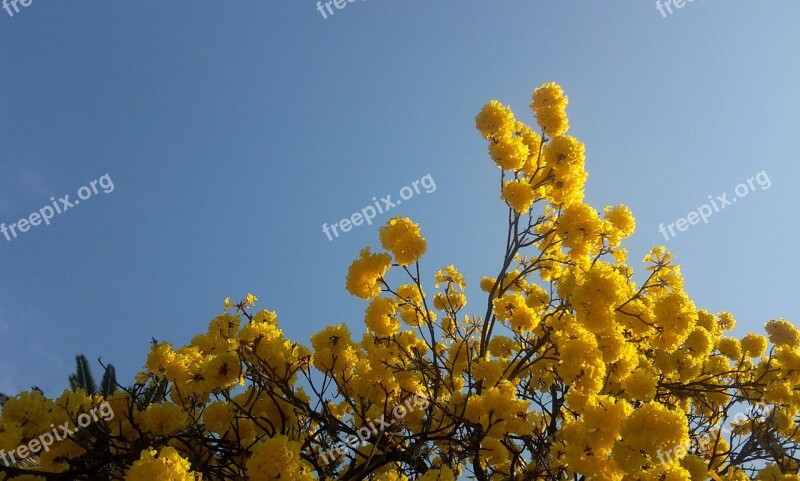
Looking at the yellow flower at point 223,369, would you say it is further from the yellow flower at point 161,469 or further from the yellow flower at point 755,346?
the yellow flower at point 755,346

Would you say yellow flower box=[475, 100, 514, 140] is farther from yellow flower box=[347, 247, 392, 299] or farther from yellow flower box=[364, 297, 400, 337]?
yellow flower box=[364, 297, 400, 337]

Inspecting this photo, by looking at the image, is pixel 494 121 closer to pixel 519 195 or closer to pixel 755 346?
pixel 519 195

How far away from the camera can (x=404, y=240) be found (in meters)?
4.47

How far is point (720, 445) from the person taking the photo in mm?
6590

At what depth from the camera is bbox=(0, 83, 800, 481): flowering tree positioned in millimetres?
3219

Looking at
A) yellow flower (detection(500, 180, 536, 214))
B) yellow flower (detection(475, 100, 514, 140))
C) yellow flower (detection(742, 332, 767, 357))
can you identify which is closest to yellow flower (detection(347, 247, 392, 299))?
yellow flower (detection(500, 180, 536, 214))

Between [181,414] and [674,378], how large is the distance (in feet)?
16.2

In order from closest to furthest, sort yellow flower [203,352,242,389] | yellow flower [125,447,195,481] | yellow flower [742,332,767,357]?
yellow flower [125,447,195,481] → yellow flower [203,352,242,389] → yellow flower [742,332,767,357]

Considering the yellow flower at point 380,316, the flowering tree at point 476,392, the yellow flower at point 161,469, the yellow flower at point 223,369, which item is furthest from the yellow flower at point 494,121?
the yellow flower at point 161,469

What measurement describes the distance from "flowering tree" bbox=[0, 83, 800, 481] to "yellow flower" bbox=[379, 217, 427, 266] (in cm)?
2

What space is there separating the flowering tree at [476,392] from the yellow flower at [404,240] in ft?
0.06

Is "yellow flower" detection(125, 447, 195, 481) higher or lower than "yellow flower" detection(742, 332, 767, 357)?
higher

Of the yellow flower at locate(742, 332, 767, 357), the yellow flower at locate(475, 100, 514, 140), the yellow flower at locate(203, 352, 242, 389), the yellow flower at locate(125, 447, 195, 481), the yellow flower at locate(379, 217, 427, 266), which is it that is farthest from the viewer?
the yellow flower at locate(742, 332, 767, 357)

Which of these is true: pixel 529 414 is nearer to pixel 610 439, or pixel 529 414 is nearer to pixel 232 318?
pixel 610 439
